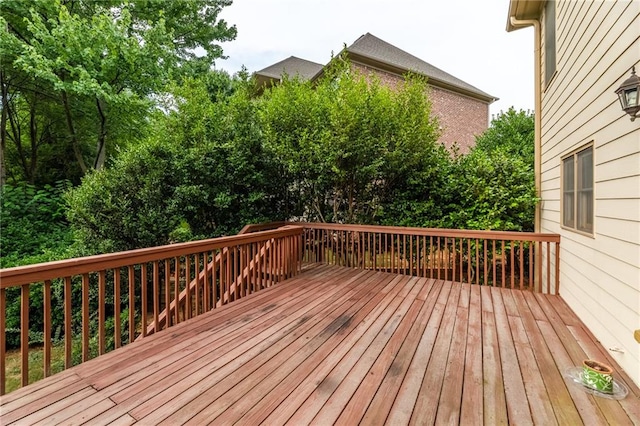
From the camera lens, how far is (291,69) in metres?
13.4

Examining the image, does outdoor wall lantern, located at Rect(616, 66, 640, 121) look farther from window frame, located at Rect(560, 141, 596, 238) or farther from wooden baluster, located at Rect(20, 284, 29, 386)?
wooden baluster, located at Rect(20, 284, 29, 386)

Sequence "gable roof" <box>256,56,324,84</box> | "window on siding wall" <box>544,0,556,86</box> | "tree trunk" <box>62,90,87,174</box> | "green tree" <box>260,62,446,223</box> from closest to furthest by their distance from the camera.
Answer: "window on siding wall" <box>544,0,556,86</box>
"green tree" <box>260,62,446,223</box>
"tree trunk" <box>62,90,87,174</box>
"gable roof" <box>256,56,324,84</box>

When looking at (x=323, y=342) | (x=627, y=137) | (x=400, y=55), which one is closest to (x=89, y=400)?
(x=323, y=342)

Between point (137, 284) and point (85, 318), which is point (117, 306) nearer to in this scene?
point (85, 318)

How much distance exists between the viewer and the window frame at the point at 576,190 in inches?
109

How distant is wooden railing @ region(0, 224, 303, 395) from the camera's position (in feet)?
6.15

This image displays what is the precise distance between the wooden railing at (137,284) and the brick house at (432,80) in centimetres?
859

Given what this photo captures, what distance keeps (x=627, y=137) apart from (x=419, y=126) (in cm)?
363

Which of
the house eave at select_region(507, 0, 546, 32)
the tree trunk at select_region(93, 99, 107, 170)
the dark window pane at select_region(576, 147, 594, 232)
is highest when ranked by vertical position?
the house eave at select_region(507, 0, 546, 32)

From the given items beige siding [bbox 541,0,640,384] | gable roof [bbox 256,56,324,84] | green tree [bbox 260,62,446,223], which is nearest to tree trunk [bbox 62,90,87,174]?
gable roof [bbox 256,56,324,84]

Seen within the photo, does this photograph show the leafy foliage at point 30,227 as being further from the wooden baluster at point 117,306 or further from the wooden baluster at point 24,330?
the wooden baluster at point 24,330

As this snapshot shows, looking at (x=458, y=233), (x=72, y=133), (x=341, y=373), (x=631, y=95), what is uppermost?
(x=72, y=133)

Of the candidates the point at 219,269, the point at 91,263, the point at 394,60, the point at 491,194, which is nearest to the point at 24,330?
the point at 91,263

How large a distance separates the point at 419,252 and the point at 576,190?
233 centimetres
